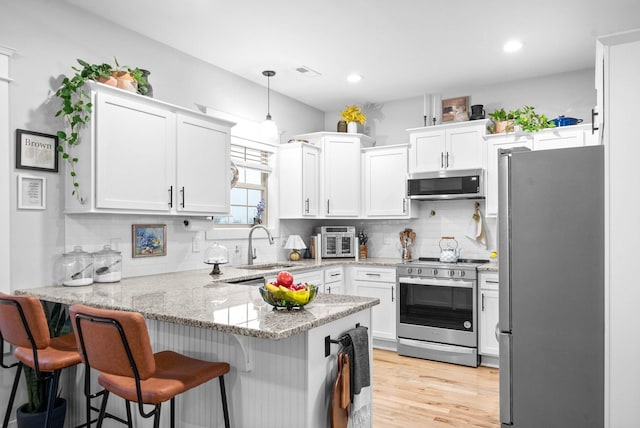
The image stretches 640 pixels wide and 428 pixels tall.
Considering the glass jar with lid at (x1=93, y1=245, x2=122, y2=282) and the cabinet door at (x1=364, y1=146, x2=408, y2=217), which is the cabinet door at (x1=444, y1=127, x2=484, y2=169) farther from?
the glass jar with lid at (x1=93, y1=245, x2=122, y2=282)

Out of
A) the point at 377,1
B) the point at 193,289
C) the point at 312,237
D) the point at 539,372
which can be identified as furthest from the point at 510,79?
the point at 193,289

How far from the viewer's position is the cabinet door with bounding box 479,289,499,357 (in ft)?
13.6

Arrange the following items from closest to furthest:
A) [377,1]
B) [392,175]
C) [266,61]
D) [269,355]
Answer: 1. [269,355]
2. [377,1]
3. [266,61]
4. [392,175]

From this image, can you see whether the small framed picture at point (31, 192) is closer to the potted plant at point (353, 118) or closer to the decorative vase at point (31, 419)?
the decorative vase at point (31, 419)

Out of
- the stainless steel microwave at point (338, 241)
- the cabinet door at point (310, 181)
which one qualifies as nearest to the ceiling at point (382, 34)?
the cabinet door at point (310, 181)

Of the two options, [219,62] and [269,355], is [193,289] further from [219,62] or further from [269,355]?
[219,62]

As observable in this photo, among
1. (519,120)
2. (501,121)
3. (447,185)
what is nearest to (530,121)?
(519,120)

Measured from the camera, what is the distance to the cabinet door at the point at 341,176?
516cm

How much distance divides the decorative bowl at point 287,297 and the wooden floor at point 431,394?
4.66 feet

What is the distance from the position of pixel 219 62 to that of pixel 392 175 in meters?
2.20

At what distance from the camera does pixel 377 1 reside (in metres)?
3.03

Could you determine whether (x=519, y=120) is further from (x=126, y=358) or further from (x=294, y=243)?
(x=126, y=358)

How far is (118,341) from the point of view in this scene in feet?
5.50

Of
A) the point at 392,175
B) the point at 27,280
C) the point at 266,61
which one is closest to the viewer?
the point at 27,280
